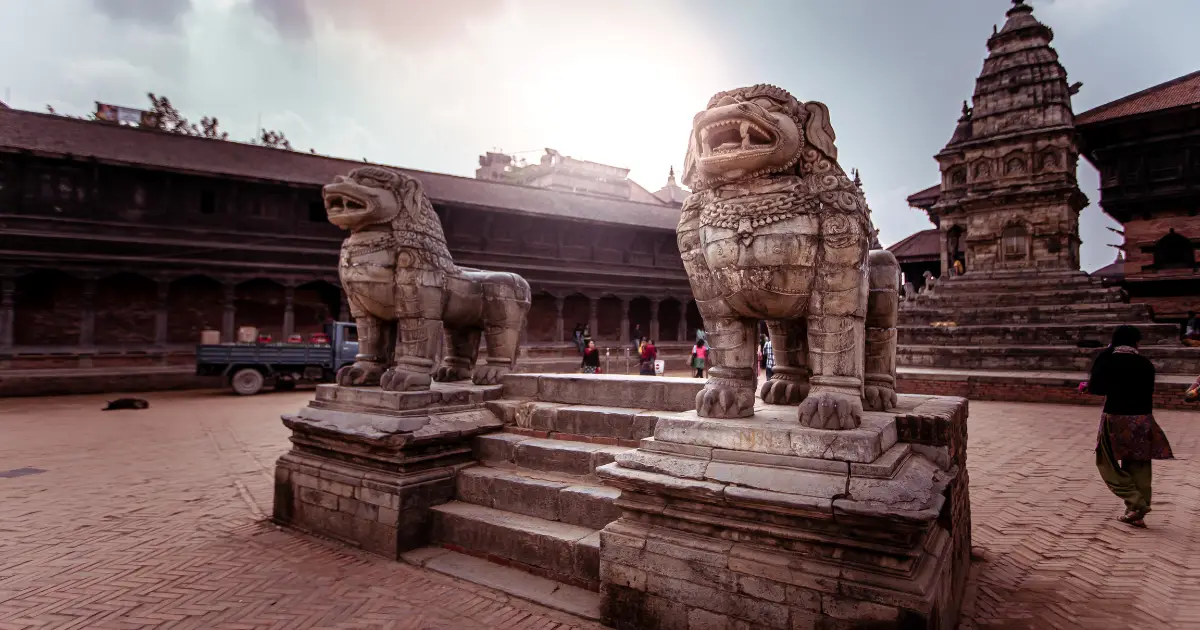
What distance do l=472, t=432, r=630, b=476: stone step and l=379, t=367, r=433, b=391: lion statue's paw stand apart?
2.09ft

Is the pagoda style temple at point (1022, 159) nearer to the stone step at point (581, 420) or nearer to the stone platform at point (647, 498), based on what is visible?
the stone platform at point (647, 498)

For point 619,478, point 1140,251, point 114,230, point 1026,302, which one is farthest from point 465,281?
point 1140,251

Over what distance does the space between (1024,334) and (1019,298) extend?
10.4ft

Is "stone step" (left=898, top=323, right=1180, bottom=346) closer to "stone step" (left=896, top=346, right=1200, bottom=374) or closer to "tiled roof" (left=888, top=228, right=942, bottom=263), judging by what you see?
"stone step" (left=896, top=346, right=1200, bottom=374)

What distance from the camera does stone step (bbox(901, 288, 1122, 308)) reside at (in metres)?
16.4

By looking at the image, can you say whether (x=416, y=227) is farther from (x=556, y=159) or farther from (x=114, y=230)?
(x=556, y=159)

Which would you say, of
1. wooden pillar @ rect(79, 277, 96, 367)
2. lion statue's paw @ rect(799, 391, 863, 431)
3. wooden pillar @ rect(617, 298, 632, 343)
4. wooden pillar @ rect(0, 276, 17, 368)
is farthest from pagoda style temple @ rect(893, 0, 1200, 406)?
wooden pillar @ rect(0, 276, 17, 368)

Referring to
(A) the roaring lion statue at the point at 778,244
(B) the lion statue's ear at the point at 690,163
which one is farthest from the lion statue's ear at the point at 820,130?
(B) the lion statue's ear at the point at 690,163

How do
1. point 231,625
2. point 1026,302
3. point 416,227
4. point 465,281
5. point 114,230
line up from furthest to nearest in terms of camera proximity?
point 1026,302
point 114,230
point 465,281
point 416,227
point 231,625

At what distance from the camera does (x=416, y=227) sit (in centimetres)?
477

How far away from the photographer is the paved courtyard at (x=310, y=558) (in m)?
3.14

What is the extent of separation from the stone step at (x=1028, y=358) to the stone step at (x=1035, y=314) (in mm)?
1908

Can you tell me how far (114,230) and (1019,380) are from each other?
24345mm

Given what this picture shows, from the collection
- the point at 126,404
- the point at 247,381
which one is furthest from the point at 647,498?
the point at 247,381
